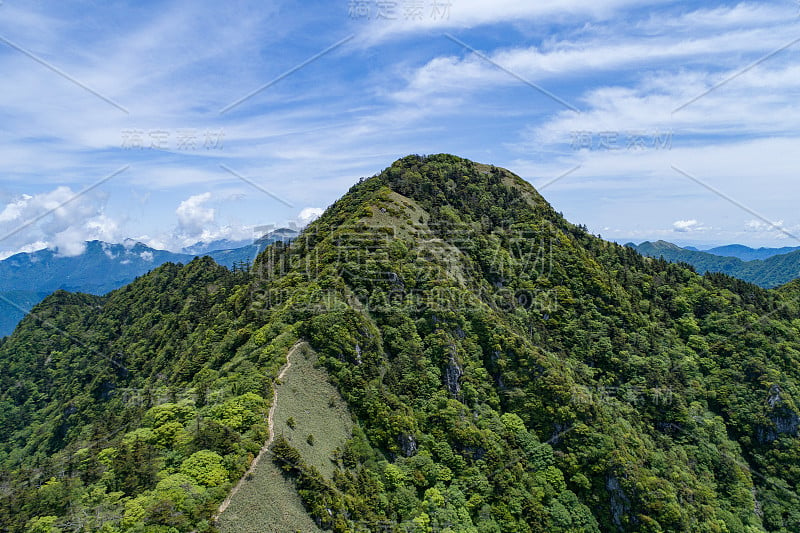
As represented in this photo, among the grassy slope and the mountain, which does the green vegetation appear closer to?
the grassy slope

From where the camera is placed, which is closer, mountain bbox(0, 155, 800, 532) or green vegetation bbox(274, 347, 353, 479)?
mountain bbox(0, 155, 800, 532)

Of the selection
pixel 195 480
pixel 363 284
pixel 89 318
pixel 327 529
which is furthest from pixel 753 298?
pixel 89 318

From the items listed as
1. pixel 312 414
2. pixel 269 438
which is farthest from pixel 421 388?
pixel 269 438

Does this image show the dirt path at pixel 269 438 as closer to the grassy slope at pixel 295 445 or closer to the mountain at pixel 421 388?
the mountain at pixel 421 388

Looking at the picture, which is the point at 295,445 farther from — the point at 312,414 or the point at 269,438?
the point at 312,414

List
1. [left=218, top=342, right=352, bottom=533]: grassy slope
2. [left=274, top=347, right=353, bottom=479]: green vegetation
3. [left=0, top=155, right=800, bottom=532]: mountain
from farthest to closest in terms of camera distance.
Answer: [left=274, top=347, right=353, bottom=479]: green vegetation → [left=0, top=155, right=800, bottom=532]: mountain → [left=218, top=342, right=352, bottom=533]: grassy slope

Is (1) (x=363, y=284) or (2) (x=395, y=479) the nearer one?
(2) (x=395, y=479)

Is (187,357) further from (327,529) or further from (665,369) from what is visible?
(665,369)

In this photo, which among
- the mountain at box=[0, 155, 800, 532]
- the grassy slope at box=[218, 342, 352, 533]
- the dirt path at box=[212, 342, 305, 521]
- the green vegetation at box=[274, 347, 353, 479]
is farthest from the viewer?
the green vegetation at box=[274, 347, 353, 479]

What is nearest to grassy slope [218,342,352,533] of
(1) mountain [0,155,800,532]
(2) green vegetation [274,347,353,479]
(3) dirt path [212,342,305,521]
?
(2) green vegetation [274,347,353,479]
